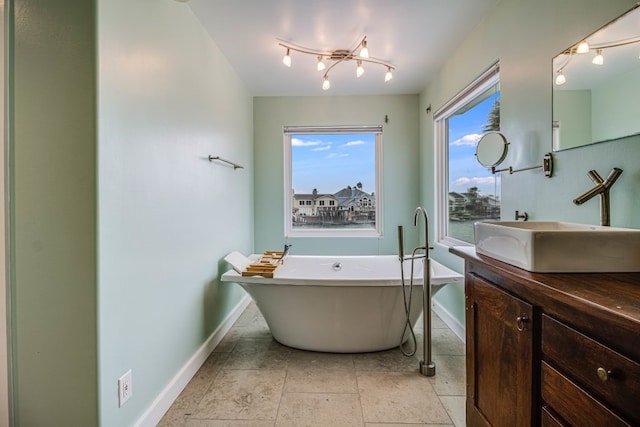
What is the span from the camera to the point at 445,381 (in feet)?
6.22

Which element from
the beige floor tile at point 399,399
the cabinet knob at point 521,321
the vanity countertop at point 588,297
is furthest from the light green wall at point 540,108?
the beige floor tile at point 399,399

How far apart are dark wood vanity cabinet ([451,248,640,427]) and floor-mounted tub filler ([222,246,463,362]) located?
33.0 inches

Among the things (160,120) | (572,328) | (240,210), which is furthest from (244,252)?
A: (572,328)

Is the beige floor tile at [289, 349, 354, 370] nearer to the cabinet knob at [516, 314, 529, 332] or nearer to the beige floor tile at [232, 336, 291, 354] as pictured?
the beige floor tile at [232, 336, 291, 354]

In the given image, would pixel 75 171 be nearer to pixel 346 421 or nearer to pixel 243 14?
pixel 243 14

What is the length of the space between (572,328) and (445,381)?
1.39m

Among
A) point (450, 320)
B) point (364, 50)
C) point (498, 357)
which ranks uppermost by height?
point (364, 50)

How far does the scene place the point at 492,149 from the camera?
1.88 meters

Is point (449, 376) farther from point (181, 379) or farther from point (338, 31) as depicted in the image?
point (338, 31)

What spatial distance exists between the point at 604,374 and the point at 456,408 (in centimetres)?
124

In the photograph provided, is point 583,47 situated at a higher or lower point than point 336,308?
higher

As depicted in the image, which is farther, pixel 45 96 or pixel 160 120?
pixel 160 120

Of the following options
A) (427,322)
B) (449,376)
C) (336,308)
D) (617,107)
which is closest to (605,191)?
(617,107)

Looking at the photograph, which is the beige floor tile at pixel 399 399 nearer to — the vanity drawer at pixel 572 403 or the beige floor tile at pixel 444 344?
the beige floor tile at pixel 444 344
